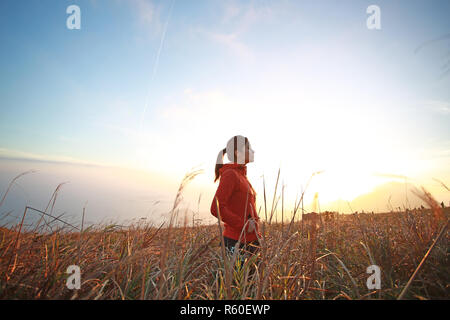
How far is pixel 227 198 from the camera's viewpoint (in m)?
3.51

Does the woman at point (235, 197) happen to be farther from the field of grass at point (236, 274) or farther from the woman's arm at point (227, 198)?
the field of grass at point (236, 274)

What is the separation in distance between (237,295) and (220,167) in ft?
7.87

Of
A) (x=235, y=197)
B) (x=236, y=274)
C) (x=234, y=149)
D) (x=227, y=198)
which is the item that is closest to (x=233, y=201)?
(x=235, y=197)

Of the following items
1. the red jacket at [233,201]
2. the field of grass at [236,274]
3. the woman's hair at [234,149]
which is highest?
the woman's hair at [234,149]

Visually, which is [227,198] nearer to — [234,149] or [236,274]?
[234,149]

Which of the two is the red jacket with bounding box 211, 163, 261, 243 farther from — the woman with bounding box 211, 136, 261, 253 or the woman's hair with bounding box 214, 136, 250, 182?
the woman's hair with bounding box 214, 136, 250, 182

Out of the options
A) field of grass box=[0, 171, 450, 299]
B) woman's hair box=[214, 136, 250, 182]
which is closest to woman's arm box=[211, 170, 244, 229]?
woman's hair box=[214, 136, 250, 182]

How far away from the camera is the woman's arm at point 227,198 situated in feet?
11.2

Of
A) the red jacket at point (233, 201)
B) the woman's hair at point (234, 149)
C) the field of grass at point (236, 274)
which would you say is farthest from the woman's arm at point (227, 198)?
the field of grass at point (236, 274)

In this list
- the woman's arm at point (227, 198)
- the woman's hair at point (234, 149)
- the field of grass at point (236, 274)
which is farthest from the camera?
the woman's hair at point (234, 149)

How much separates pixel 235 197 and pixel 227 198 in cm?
23

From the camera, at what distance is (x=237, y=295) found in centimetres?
210
